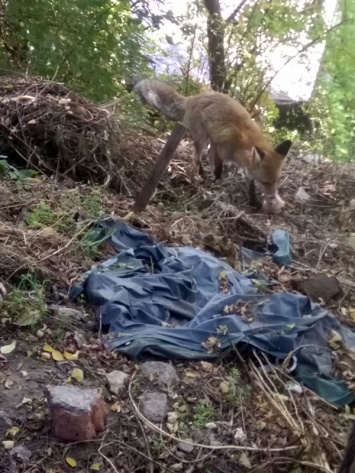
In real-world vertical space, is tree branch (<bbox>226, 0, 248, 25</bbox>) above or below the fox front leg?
above

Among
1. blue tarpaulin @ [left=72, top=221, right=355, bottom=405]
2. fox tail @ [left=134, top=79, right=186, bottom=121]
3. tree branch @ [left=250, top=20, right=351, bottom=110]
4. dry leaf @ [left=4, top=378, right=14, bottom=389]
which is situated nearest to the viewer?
dry leaf @ [left=4, top=378, right=14, bottom=389]

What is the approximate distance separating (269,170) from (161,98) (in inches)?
64.4

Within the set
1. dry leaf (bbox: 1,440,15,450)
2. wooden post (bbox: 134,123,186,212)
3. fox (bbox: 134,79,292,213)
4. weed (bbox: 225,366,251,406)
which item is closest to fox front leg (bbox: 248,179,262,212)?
fox (bbox: 134,79,292,213)

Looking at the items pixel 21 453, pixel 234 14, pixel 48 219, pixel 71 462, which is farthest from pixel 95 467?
pixel 234 14

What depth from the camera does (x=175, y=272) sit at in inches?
175

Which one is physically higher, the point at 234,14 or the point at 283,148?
the point at 234,14

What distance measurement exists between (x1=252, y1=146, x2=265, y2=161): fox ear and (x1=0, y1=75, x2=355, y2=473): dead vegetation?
0.46m

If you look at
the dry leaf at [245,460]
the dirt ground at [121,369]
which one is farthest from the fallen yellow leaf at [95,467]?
the dry leaf at [245,460]

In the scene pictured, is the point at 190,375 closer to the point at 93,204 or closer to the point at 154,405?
the point at 154,405

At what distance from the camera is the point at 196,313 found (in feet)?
13.3

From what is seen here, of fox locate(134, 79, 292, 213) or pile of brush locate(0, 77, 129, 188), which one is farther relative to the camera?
fox locate(134, 79, 292, 213)

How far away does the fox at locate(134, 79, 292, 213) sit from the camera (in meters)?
6.66

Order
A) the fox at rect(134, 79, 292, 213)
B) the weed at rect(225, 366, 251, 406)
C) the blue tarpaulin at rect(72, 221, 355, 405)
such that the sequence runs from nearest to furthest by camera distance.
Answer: the weed at rect(225, 366, 251, 406)
the blue tarpaulin at rect(72, 221, 355, 405)
the fox at rect(134, 79, 292, 213)

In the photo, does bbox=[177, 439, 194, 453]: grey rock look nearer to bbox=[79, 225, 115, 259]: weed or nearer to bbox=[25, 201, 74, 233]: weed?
bbox=[79, 225, 115, 259]: weed
